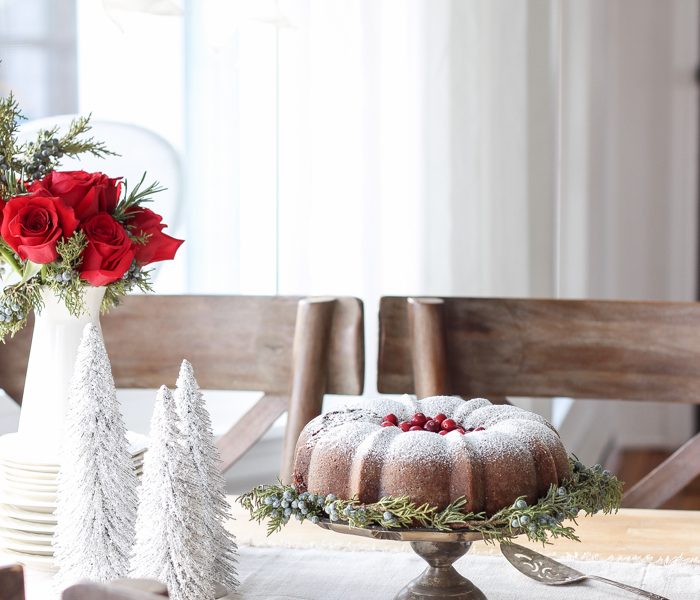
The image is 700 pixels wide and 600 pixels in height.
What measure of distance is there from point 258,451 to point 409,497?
1632 mm

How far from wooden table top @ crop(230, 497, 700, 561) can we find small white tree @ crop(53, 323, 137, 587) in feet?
0.84

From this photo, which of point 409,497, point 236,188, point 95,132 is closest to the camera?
point 409,497

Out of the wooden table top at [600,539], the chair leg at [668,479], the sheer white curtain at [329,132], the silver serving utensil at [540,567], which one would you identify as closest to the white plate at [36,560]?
the wooden table top at [600,539]

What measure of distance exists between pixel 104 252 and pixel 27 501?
251 millimetres

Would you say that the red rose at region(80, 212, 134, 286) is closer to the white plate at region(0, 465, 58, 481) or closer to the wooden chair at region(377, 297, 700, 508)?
the white plate at region(0, 465, 58, 481)

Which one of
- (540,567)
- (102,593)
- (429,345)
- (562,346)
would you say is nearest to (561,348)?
(562,346)

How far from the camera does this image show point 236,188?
230 centimetres

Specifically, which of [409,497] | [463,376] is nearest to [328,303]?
[463,376]

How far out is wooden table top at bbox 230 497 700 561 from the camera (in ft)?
3.49

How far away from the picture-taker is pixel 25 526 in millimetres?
981

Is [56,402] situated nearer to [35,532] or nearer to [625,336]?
[35,532]

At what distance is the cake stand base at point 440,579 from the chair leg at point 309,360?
24.1 inches

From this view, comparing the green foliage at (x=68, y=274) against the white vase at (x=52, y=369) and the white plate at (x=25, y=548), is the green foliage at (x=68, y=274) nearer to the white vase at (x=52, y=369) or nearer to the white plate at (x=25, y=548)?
the white vase at (x=52, y=369)

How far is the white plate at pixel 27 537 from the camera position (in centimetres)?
98
